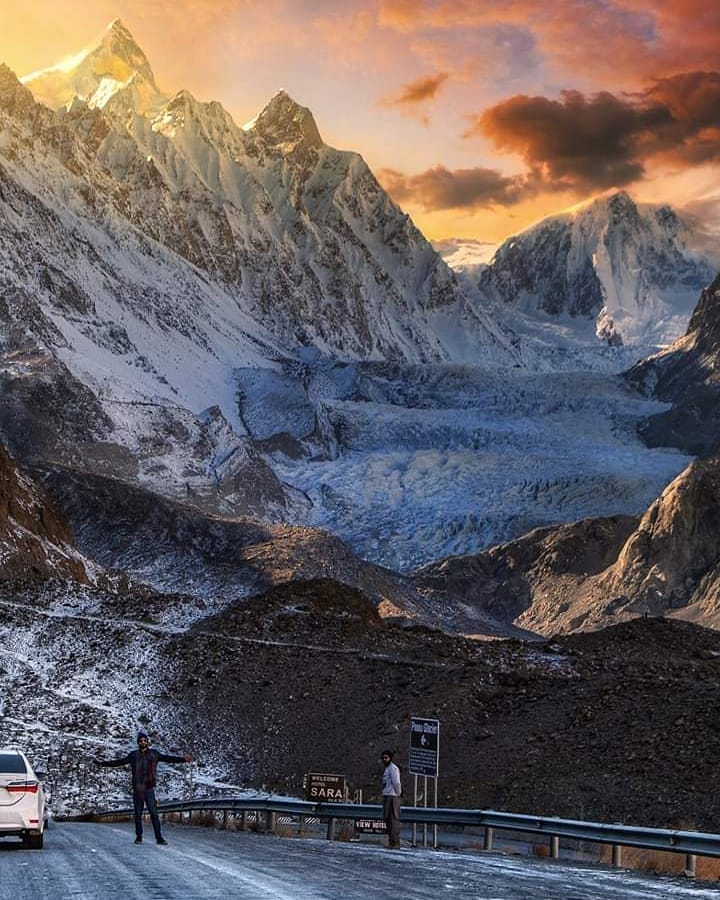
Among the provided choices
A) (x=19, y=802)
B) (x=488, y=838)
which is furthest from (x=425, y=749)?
(x=19, y=802)

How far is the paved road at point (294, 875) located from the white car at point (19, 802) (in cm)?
38

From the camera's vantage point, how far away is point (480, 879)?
19453mm

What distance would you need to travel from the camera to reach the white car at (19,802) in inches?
896

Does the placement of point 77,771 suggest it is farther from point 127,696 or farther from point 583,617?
point 583,617

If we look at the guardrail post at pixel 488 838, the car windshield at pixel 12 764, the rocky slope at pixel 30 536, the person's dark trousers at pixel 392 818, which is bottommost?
the guardrail post at pixel 488 838

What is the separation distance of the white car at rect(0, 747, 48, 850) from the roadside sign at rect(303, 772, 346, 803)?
31.6 ft

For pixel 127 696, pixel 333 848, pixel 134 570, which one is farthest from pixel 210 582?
pixel 333 848

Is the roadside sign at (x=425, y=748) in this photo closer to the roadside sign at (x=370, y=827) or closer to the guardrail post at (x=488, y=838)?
the roadside sign at (x=370, y=827)

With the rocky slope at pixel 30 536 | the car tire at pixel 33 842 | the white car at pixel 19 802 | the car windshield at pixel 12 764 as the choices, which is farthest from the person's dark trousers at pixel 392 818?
the rocky slope at pixel 30 536

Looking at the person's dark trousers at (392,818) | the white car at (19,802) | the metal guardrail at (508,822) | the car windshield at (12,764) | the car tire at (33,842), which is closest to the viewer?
the metal guardrail at (508,822)

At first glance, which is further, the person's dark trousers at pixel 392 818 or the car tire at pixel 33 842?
the person's dark trousers at pixel 392 818

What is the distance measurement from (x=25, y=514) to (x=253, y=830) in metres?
73.1

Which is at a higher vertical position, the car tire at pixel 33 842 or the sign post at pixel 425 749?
the sign post at pixel 425 749

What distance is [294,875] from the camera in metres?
19.1
